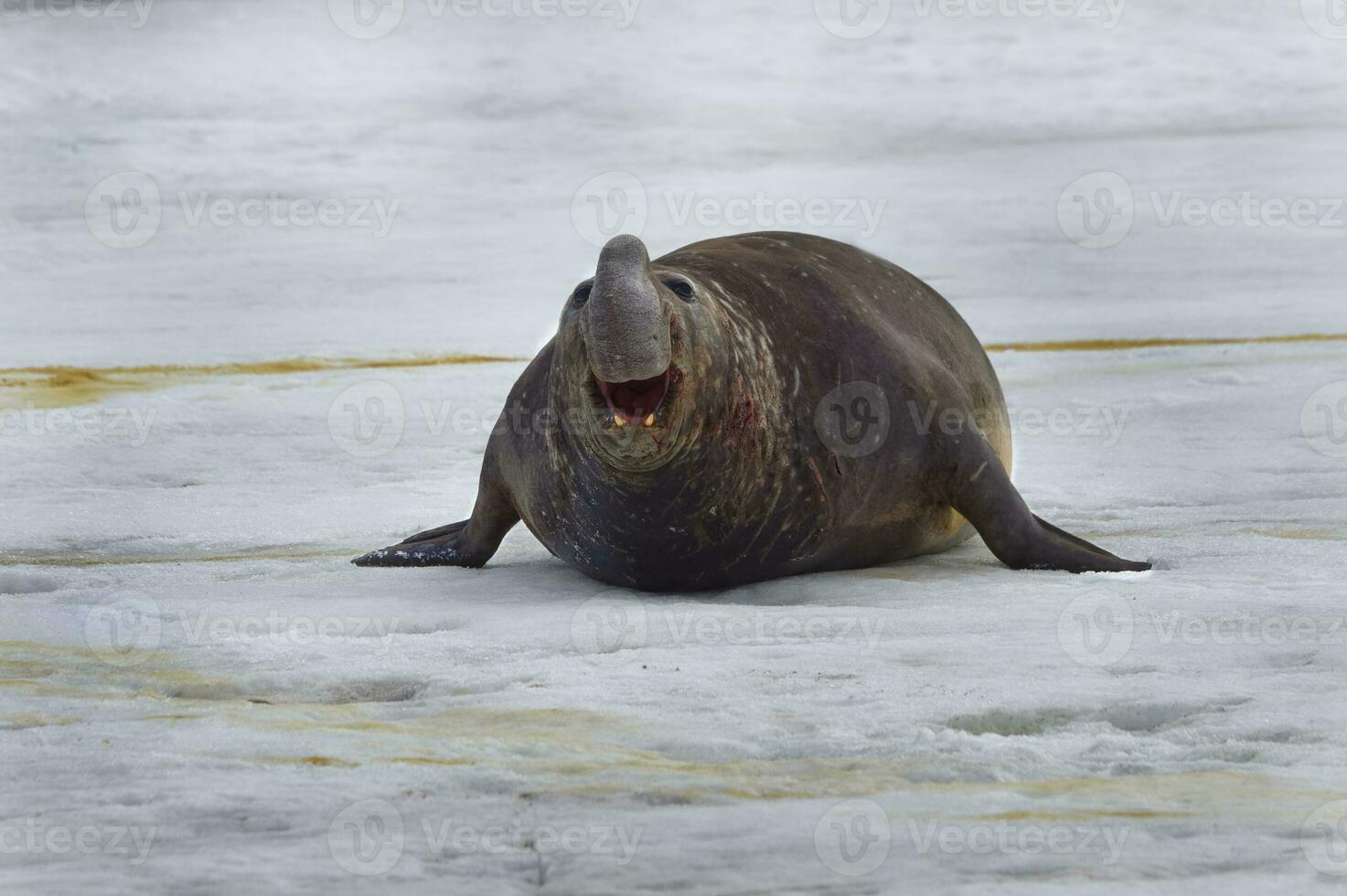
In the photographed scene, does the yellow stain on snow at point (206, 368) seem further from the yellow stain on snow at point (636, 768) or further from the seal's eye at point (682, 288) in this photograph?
the yellow stain on snow at point (636, 768)

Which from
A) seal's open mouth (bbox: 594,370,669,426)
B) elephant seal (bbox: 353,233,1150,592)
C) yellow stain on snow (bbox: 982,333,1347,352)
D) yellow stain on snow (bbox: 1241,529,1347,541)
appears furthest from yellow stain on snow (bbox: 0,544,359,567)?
yellow stain on snow (bbox: 982,333,1347,352)

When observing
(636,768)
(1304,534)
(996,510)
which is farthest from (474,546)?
(1304,534)

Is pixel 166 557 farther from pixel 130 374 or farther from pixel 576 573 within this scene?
pixel 130 374

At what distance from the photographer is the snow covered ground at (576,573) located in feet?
7.70

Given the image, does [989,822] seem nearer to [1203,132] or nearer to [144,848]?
[144,848]

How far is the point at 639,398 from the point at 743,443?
1.28 ft

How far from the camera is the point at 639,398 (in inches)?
139

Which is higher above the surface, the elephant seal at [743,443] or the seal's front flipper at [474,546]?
the elephant seal at [743,443]

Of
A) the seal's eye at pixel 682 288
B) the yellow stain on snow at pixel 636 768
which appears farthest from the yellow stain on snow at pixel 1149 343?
the yellow stain on snow at pixel 636 768

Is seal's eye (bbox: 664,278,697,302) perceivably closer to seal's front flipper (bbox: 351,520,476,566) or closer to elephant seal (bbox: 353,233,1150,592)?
elephant seal (bbox: 353,233,1150,592)

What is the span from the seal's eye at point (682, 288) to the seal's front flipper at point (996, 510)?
908 mm

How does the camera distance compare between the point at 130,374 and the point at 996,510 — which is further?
the point at 130,374

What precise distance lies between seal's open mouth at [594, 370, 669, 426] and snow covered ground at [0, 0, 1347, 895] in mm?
451

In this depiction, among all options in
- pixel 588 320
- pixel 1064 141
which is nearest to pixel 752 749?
pixel 588 320
